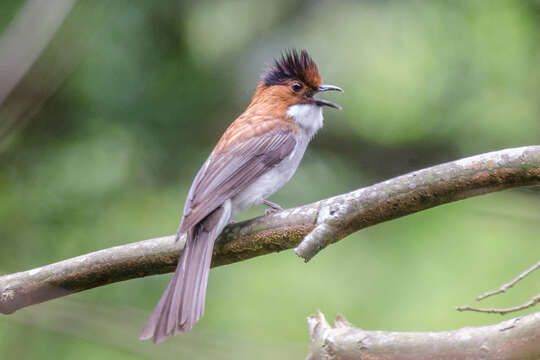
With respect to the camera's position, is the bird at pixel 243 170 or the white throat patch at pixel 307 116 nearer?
the bird at pixel 243 170

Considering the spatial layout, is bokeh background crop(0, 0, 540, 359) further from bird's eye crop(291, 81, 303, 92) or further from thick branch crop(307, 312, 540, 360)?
thick branch crop(307, 312, 540, 360)

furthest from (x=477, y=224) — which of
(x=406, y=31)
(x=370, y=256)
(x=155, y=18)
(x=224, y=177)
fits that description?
(x=155, y=18)

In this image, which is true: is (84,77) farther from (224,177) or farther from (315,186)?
(315,186)

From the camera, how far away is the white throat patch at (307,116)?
4727 mm

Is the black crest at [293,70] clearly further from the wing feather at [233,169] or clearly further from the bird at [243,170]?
the wing feather at [233,169]

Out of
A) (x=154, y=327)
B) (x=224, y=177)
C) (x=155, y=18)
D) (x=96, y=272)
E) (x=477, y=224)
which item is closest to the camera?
(x=154, y=327)

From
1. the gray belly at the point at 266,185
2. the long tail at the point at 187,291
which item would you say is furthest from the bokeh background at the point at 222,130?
the long tail at the point at 187,291

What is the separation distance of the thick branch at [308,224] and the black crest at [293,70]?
155 centimetres

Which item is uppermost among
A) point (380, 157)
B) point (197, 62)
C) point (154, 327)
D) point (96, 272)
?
point (197, 62)

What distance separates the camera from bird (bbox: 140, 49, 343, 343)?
3.35 metres

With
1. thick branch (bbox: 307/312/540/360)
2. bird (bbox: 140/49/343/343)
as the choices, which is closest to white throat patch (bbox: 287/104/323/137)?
bird (bbox: 140/49/343/343)

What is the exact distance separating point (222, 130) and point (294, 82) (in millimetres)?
734

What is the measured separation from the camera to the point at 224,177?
13.3ft

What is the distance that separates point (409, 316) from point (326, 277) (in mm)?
701
